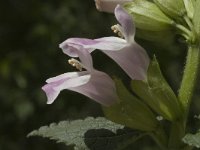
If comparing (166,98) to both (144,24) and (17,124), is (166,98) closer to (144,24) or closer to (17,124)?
(144,24)

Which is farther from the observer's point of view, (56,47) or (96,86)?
(56,47)

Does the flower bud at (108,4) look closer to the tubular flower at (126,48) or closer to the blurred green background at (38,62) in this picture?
the tubular flower at (126,48)

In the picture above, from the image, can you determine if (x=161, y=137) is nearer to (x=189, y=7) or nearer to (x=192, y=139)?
(x=192, y=139)

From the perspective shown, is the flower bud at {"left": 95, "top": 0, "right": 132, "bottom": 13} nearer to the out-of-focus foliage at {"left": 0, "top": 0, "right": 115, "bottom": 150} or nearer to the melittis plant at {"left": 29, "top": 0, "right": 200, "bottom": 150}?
the melittis plant at {"left": 29, "top": 0, "right": 200, "bottom": 150}

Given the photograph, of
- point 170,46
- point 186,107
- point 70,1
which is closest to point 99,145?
point 186,107

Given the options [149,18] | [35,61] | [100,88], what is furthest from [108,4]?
[35,61]

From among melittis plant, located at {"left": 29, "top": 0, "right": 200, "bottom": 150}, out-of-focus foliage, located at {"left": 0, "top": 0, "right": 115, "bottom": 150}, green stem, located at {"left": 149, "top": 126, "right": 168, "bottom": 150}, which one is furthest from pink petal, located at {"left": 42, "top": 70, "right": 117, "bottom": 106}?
out-of-focus foliage, located at {"left": 0, "top": 0, "right": 115, "bottom": 150}
